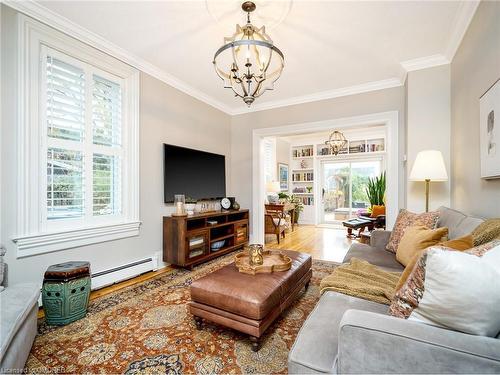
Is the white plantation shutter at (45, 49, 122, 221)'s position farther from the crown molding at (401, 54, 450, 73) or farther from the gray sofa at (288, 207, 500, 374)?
the crown molding at (401, 54, 450, 73)

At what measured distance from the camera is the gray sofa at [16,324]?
112 centimetres

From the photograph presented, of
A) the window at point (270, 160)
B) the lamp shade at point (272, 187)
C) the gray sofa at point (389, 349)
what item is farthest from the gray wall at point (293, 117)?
the gray sofa at point (389, 349)

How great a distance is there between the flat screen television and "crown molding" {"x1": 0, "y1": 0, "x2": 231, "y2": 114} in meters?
0.95

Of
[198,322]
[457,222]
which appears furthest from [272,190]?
[198,322]

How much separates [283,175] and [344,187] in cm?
185

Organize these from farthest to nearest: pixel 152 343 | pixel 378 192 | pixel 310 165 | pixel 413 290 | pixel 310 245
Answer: pixel 310 165
pixel 378 192
pixel 310 245
pixel 152 343
pixel 413 290

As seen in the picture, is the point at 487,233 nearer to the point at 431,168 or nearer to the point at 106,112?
the point at 431,168

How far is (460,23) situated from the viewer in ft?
7.29

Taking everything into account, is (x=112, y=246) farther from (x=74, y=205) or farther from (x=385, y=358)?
(x=385, y=358)

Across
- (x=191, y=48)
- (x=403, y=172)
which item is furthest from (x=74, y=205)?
(x=403, y=172)

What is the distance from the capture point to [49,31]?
219 cm

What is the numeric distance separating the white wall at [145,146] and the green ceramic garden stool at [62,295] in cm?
42

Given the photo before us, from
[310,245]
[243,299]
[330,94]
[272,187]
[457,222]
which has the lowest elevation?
[310,245]

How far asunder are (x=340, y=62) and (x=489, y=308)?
9.75ft
